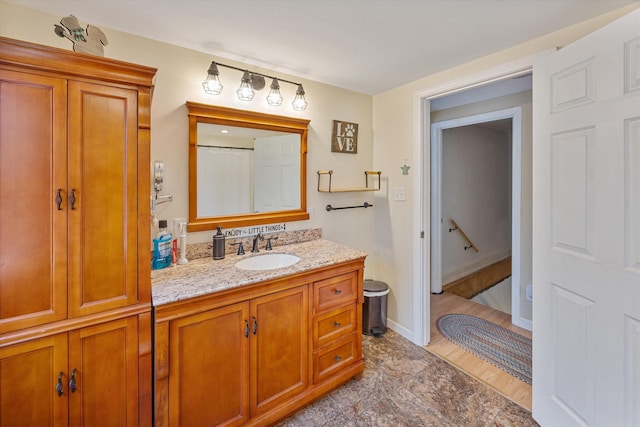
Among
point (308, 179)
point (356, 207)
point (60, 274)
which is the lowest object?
point (60, 274)

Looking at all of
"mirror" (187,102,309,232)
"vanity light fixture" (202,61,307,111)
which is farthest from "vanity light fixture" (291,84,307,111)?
"mirror" (187,102,309,232)

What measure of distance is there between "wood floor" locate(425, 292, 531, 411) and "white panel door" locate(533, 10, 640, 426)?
272 mm


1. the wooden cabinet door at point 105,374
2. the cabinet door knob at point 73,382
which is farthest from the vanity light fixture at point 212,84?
the cabinet door knob at point 73,382

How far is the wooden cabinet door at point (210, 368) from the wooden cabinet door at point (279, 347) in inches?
2.5

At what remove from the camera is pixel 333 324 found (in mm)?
1862

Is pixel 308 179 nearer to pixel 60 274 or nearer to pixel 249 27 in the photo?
pixel 249 27

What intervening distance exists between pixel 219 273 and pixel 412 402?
1.48 meters

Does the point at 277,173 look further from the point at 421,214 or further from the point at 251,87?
the point at 421,214

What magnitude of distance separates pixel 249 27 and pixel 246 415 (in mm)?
2148

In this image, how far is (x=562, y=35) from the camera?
1.62 meters

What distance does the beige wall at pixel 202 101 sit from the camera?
1491 millimetres

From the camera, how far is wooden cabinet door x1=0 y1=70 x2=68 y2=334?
1.00 metres

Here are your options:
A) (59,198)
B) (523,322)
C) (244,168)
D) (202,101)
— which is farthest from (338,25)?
(523,322)

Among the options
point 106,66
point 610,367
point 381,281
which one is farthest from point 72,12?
point 610,367
